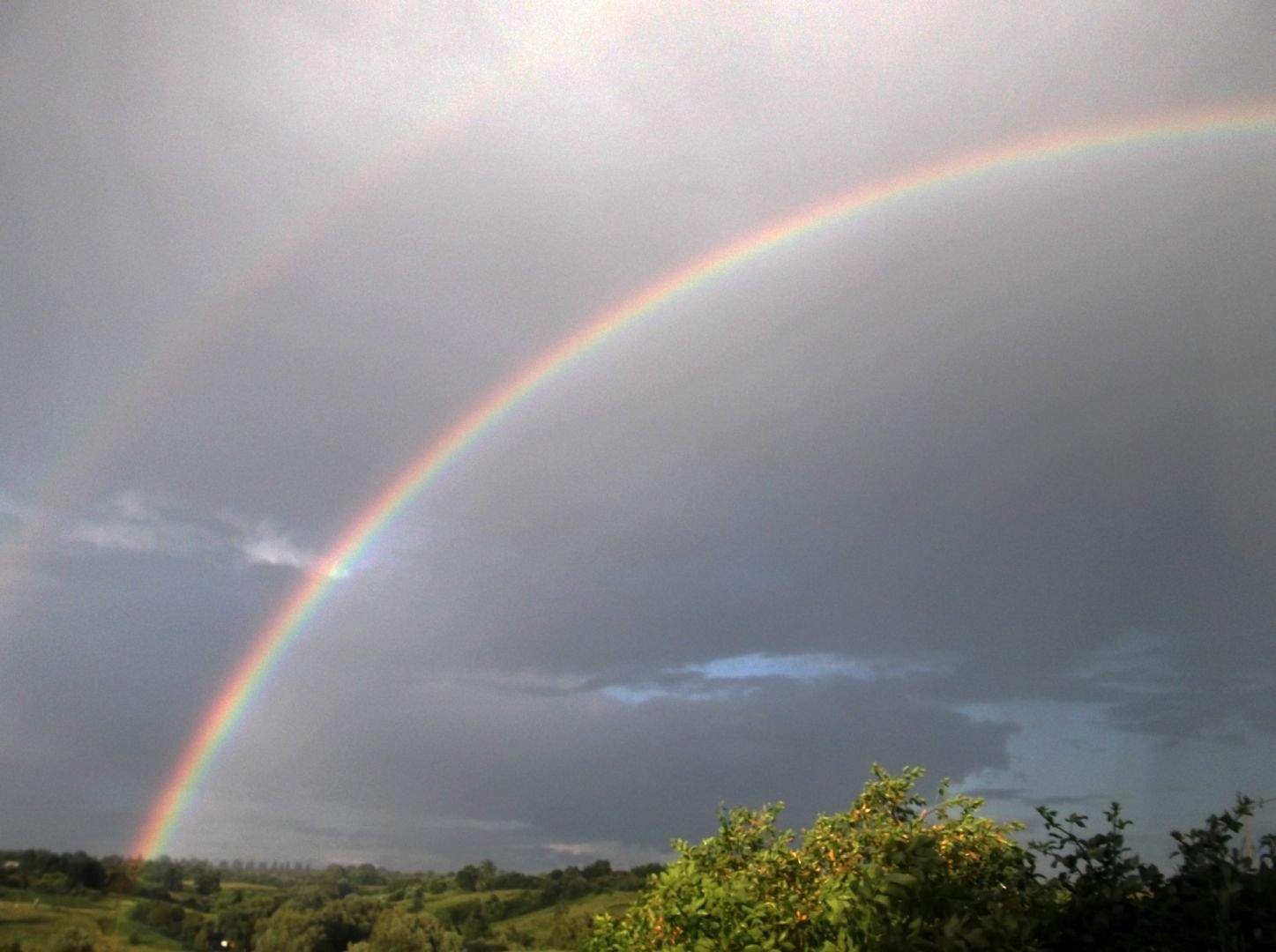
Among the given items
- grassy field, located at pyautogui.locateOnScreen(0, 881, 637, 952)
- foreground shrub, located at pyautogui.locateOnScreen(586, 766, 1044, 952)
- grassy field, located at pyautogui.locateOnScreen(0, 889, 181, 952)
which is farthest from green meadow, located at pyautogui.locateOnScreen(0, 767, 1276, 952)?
grassy field, located at pyautogui.locateOnScreen(0, 889, 181, 952)

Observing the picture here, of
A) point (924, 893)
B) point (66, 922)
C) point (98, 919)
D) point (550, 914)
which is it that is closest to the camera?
point (924, 893)

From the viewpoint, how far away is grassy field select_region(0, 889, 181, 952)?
42219 millimetres

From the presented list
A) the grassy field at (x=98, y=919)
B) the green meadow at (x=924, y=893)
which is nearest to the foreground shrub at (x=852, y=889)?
the green meadow at (x=924, y=893)

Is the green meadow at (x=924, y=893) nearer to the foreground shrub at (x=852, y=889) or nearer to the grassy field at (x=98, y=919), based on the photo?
the foreground shrub at (x=852, y=889)

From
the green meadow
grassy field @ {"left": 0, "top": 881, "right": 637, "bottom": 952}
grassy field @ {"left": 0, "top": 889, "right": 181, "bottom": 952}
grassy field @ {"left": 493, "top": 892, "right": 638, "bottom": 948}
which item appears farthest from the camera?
grassy field @ {"left": 0, "top": 889, "right": 181, "bottom": 952}

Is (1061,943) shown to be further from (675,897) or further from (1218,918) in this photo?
(675,897)

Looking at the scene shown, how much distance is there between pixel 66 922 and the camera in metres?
45.5

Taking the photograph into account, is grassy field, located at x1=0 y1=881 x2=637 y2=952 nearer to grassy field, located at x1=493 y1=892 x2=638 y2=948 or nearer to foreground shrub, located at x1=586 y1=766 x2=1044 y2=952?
grassy field, located at x1=493 y1=892 x2=638 y2=948

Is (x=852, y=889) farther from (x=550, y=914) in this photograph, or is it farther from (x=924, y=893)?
(x=550, y=914)

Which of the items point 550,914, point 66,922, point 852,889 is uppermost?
point 852,889

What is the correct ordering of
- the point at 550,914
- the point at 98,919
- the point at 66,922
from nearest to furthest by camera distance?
the point at 66,922 → the point at 98,919 → the point at 550,914

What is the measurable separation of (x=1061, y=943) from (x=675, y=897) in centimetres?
407

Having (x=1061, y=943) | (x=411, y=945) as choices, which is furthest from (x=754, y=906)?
(x=411, y=945)

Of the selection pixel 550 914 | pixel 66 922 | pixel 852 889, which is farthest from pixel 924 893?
pixel 66 922
